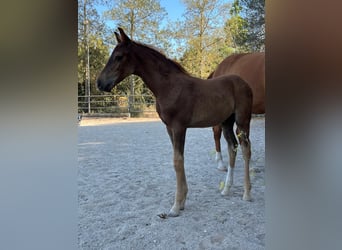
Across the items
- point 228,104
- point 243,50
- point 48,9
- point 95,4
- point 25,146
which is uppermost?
point 95,4

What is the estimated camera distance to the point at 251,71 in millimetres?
2184

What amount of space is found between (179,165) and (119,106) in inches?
131

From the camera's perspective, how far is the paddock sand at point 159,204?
126 cm

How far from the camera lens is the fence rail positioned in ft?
13.8

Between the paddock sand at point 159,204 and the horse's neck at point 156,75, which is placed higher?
the horse's neck at point 156,75

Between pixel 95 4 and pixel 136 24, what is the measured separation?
951mm

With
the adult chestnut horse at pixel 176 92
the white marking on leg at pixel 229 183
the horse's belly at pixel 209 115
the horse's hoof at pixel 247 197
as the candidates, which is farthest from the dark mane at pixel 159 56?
the horse's hoof at pixel 247 197

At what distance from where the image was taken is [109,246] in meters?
1.20

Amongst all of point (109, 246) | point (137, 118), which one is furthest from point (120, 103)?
point (109, 246)

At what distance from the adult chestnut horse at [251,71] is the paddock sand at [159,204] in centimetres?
17

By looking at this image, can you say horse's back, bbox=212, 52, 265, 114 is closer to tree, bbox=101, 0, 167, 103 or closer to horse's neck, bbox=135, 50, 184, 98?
horse's neck, bbox=135, 50, 184, 98

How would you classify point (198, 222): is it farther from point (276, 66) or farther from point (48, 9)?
point (48, 9)

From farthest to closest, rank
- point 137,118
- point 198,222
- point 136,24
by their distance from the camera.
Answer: point 137,118
point 136,24
point 198,222

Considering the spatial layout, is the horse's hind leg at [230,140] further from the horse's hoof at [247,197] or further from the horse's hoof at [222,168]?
the horse's hoof at [222,168]
